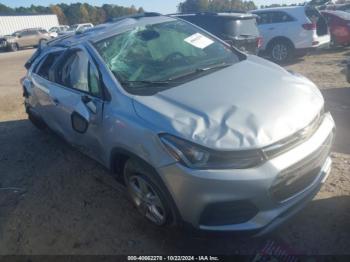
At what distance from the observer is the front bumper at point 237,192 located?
249 cm

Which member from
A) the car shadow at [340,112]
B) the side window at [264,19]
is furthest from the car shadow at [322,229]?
the side window at [264,19]

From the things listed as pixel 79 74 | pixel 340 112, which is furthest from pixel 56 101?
pixel 340 112

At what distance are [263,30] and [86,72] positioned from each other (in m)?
8.21

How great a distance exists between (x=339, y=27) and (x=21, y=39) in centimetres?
2479

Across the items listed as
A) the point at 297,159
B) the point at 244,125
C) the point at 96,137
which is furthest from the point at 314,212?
the point at 96,137

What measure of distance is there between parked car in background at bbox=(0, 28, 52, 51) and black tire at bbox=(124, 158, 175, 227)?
27.5 metres

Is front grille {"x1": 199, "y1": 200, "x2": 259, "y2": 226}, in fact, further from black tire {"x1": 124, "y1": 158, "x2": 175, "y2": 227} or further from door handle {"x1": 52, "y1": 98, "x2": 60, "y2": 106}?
door handle {"x1": 52, "y1": 98, "x2": 60, "y2": 106}

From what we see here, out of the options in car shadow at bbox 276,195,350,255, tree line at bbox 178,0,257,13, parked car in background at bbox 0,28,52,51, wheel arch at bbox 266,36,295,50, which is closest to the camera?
car shadow at bbox 276,195,350,255

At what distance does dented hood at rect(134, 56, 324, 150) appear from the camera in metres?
2.60

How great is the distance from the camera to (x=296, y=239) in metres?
3.04

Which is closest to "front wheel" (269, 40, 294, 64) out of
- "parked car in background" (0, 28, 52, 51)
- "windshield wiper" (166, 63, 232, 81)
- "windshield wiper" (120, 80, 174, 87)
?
"windshield wiper" (166, 63, 232, 81)

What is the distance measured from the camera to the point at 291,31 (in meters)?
10.2

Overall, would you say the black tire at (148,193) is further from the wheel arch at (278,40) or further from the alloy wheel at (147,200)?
the wheel arch at (278,40)

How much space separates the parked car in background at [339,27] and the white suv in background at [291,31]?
49.1 inches
